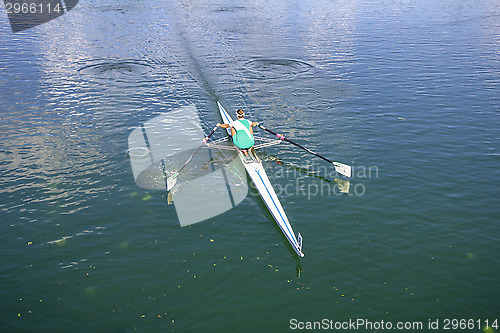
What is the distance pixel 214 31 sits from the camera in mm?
49438

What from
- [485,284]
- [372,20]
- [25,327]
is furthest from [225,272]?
[372,20]

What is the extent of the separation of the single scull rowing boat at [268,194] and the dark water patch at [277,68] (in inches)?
601

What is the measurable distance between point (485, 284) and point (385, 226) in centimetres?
418

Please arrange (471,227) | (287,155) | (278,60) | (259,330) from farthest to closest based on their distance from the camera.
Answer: (278,60), (287,155), (471,227), (259,330)

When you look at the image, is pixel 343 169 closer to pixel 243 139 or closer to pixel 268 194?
pixel 268 194

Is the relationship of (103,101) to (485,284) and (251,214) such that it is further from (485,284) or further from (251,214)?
(485,284)

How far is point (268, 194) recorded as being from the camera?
56.7ft

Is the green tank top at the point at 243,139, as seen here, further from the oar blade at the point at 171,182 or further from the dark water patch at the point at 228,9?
the dark water patch at the point at 228,9

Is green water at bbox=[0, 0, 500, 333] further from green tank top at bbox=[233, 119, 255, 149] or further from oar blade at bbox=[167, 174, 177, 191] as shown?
green tank top at bbox=[233, 119, 255, 149]

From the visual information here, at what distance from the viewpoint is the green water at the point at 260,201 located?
12688 millimetres

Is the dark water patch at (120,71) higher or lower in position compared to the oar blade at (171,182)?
higher

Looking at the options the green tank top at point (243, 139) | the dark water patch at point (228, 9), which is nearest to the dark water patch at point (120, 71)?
the green tank top at point (243, 139)

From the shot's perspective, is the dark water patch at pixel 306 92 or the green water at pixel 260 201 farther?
the dark water patch at pixel 306 92

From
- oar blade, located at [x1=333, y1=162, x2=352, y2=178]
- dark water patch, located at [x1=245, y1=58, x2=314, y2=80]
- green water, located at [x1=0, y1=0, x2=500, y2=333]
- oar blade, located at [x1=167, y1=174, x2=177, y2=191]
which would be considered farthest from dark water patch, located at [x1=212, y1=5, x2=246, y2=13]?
oar blade, located at [x1=167, y1=174, x2=177, y2=191]
